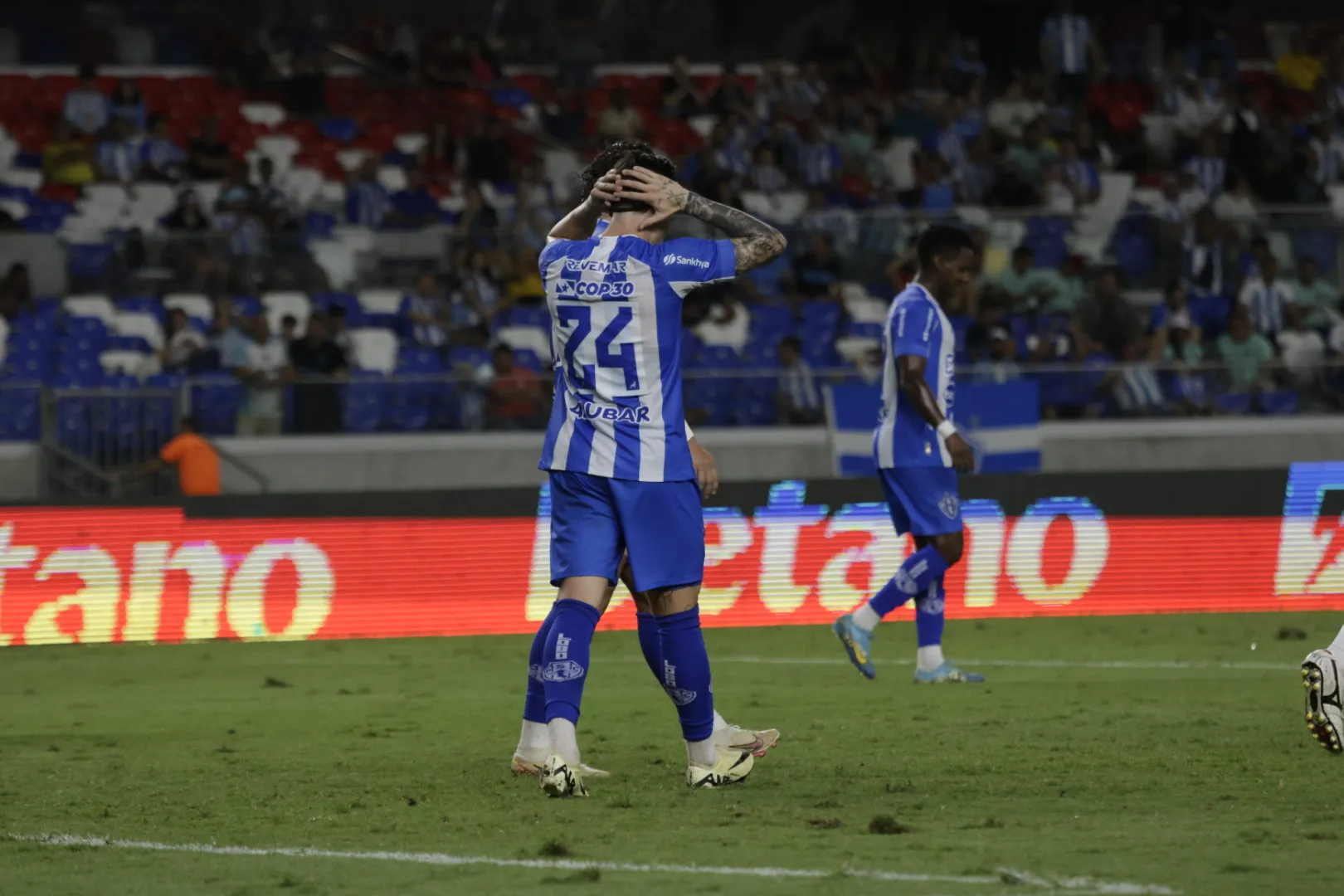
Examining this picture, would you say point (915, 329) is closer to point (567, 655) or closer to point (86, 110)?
point (567, 655)

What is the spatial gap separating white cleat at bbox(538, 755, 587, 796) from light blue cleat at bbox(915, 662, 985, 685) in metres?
4.05

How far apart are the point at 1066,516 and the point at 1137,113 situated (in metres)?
11.3

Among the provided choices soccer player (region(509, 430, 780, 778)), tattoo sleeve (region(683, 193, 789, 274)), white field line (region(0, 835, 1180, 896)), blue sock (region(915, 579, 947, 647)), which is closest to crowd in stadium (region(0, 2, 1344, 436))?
blue sock (region(915, 579, 947, 647))

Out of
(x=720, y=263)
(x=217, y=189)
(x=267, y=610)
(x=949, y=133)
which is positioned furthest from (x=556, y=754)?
(x=949, y=133)

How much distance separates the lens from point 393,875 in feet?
16.3

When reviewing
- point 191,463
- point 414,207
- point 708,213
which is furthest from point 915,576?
point 414,207

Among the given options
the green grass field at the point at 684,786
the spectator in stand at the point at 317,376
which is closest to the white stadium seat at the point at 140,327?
the spectator in stand at the point at 317,376

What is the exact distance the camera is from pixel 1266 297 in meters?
19.0

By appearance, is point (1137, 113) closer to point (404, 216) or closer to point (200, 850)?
point (404, 216)

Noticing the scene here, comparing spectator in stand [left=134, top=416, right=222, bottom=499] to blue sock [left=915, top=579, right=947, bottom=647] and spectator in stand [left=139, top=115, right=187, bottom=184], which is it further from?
blue sock [left=915, top=579, right=947, bottom=647]

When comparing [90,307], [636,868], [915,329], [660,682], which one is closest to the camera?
[636,868]

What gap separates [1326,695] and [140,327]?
45.4 ft

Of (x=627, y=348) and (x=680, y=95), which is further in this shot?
(x=680, y=95)

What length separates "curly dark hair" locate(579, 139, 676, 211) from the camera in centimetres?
655
